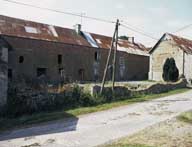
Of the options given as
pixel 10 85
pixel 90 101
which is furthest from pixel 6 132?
pixel 90 101

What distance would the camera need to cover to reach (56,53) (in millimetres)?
38062

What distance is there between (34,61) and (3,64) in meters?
19.2

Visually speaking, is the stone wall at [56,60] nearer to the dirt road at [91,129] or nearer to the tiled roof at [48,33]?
the tiled roof at [48,33]

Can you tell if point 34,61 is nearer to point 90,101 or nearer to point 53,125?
point 90,101

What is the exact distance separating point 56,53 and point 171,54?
17.3 m

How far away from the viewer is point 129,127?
525 inches

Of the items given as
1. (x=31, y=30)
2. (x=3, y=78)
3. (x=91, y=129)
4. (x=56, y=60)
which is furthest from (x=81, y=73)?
(x=91, y=129)

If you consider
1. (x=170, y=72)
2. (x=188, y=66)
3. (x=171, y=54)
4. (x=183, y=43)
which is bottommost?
(x=170, y=72)

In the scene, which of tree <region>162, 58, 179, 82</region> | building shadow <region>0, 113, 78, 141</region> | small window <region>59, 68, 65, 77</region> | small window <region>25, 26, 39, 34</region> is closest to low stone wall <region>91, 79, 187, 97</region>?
tree <region>162, 58, 179, 82</region>

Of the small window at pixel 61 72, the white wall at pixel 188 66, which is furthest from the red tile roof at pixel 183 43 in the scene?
the small window at pixel 61 72

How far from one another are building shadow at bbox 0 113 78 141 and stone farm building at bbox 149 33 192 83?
31.2 m

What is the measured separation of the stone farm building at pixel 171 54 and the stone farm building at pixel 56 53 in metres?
4.38

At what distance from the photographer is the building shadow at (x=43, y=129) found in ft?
38.0

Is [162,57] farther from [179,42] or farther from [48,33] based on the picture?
[48,33]
